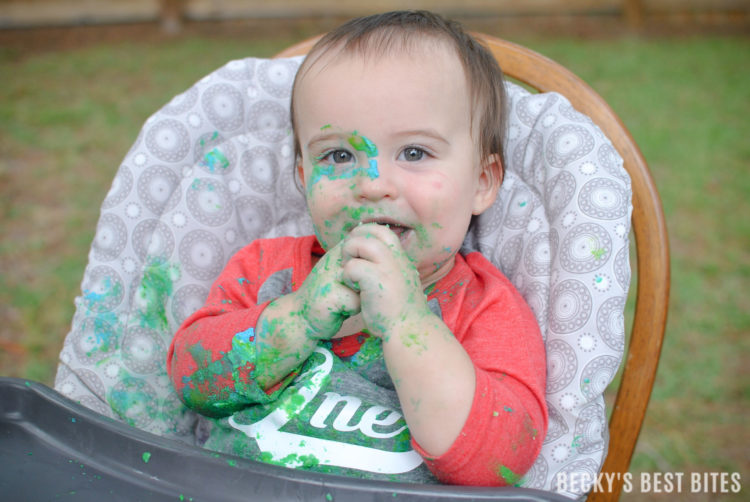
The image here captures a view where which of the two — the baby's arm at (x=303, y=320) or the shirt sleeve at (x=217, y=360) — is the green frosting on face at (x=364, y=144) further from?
the shirt sleeve at (x=217, y=360)

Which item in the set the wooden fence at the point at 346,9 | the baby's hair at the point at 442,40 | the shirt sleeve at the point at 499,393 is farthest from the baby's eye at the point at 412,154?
the wooden fence at the point at 346,9

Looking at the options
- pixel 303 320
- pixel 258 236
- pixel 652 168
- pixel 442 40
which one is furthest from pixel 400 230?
pixel 652 168

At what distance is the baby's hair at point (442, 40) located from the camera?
0.96 m

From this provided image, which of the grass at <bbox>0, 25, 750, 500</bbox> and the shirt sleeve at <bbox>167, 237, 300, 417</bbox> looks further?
the grass at <bbox>0, 25, 750, 500</bbox>

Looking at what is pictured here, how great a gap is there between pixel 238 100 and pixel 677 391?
1.64m

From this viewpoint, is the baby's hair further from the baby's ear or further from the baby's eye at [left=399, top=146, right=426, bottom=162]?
the baby's eye at [left=399, top=146, right=426, bottom=162]

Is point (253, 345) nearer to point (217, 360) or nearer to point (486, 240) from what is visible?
point (217, 360)

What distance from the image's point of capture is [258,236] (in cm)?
125

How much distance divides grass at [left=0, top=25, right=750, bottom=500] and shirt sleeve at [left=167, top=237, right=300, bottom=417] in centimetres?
133

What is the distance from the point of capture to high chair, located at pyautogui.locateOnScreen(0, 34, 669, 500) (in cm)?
97

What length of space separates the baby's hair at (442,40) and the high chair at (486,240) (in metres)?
0.12

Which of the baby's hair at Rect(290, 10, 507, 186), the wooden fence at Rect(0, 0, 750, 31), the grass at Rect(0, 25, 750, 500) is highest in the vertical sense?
the wooden fence at Rect(0, 0, 750, 31)

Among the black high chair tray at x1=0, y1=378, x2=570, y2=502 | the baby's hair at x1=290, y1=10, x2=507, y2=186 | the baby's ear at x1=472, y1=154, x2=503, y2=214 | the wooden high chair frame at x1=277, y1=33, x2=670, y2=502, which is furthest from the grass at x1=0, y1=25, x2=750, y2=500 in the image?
the black high chair tray at x1=0, y1=378, x2=570, y2=502

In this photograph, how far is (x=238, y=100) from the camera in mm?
1258
